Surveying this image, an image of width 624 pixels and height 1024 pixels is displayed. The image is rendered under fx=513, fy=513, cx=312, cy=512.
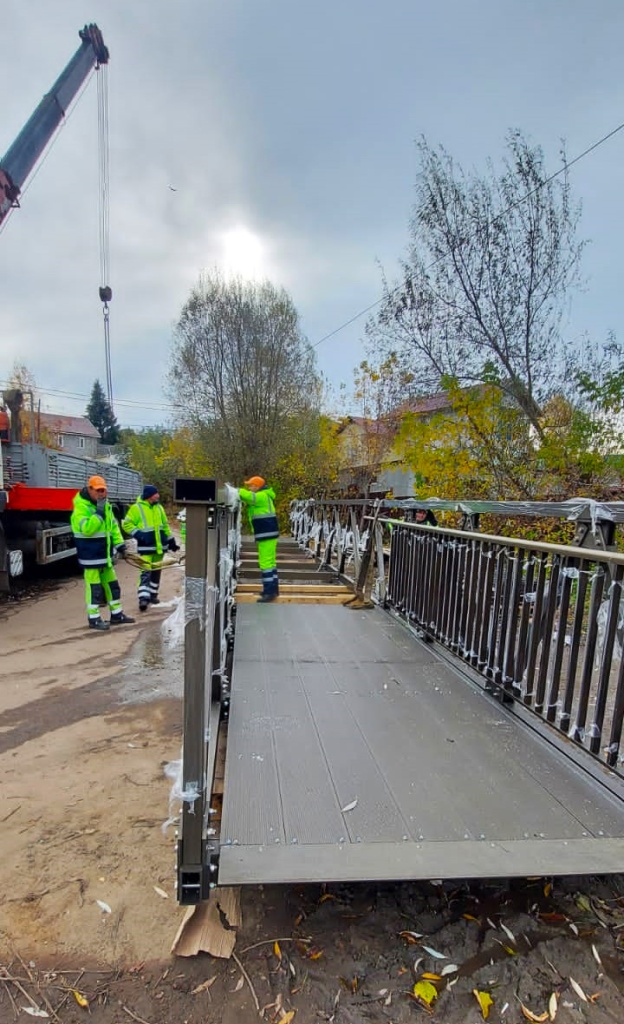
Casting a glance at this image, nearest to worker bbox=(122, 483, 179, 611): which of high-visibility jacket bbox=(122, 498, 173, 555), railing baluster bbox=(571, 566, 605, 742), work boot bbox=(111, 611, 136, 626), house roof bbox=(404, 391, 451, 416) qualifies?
high-visibility jacket bbox=(122, 498, 173, 555)

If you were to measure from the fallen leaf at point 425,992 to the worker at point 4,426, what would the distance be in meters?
7.85

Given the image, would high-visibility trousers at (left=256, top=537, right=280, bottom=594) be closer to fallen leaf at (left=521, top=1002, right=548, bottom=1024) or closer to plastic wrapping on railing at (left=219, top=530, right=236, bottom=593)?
plastic wrapping on railing at (left=219, top=530, right=236, bottom=593)

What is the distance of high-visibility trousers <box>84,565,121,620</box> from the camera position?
19.6 ft

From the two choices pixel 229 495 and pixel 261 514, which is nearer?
pixel 229 495

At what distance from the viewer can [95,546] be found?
19.9 feet

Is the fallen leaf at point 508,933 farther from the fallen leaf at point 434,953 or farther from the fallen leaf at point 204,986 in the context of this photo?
the fallen leaf at point 204,986

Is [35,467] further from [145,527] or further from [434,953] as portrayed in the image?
[434,953]

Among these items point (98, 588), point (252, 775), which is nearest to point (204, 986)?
point (252, 775)

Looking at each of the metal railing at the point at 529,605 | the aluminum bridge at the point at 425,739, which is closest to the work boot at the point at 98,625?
the aluminum bridge at the point at 425,739

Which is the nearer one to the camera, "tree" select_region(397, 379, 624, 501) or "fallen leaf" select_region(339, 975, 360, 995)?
"fallen leaf" select_region(339, 975, 360, 995)

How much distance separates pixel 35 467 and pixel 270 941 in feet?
24.6

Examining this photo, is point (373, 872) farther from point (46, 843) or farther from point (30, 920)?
point (46, 843)

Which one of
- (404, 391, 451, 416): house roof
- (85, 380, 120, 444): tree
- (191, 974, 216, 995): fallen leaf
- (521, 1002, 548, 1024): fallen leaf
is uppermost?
(85, 380, 120, 444): tree

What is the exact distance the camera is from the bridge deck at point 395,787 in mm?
1608
